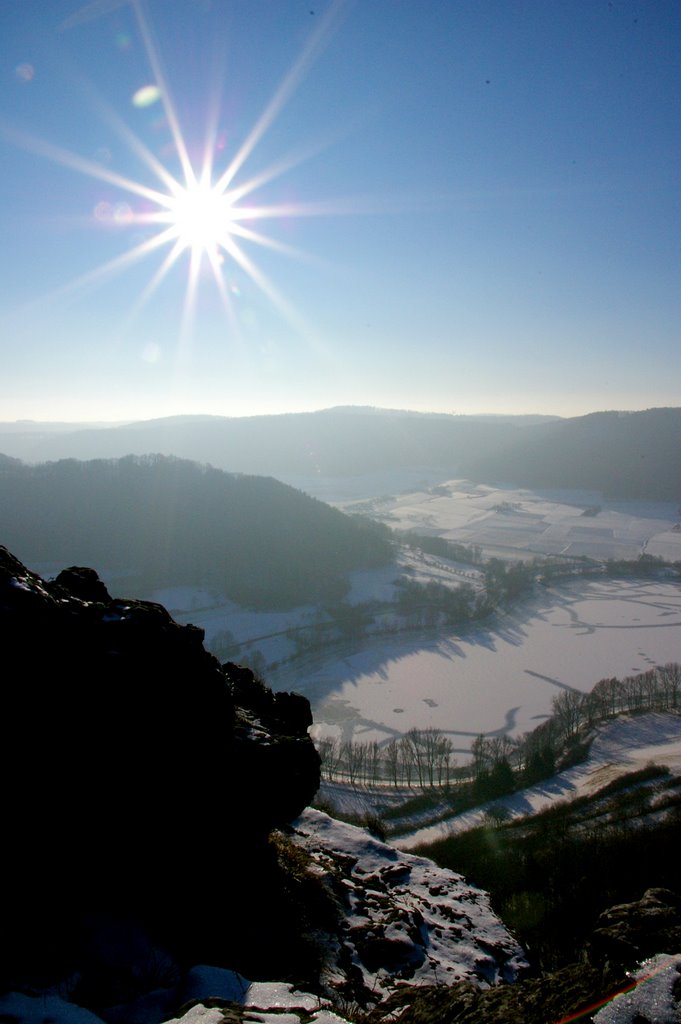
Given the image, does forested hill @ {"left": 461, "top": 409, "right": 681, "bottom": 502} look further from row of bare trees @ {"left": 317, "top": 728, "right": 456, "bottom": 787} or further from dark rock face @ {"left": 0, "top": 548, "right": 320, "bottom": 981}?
dark rock face @ {"left": 0, "top": 548, "right": 320, "bottom": 981}

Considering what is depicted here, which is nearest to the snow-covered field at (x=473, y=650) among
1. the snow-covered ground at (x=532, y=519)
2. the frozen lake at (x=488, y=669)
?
the frozen lake at (x=488, y=669)

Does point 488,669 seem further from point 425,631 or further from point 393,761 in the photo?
point 393,761

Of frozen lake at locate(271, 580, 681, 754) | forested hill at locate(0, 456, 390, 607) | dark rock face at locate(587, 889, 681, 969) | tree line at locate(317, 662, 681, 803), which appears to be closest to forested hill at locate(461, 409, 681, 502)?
frozen lake at locate(271, 580, 681, 754)

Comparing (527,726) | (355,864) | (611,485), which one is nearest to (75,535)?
(527,726)

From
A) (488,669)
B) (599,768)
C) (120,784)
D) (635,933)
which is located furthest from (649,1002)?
(488,669)

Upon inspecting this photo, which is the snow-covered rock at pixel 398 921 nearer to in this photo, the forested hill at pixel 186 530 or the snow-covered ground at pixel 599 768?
the snow-covered ground at pixel 599 768

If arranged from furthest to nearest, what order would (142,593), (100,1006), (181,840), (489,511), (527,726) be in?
(489,511) → (142,593) → (527,726) → (181,840) → (100,1006)

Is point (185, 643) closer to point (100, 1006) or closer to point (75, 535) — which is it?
point (100, 1006)
